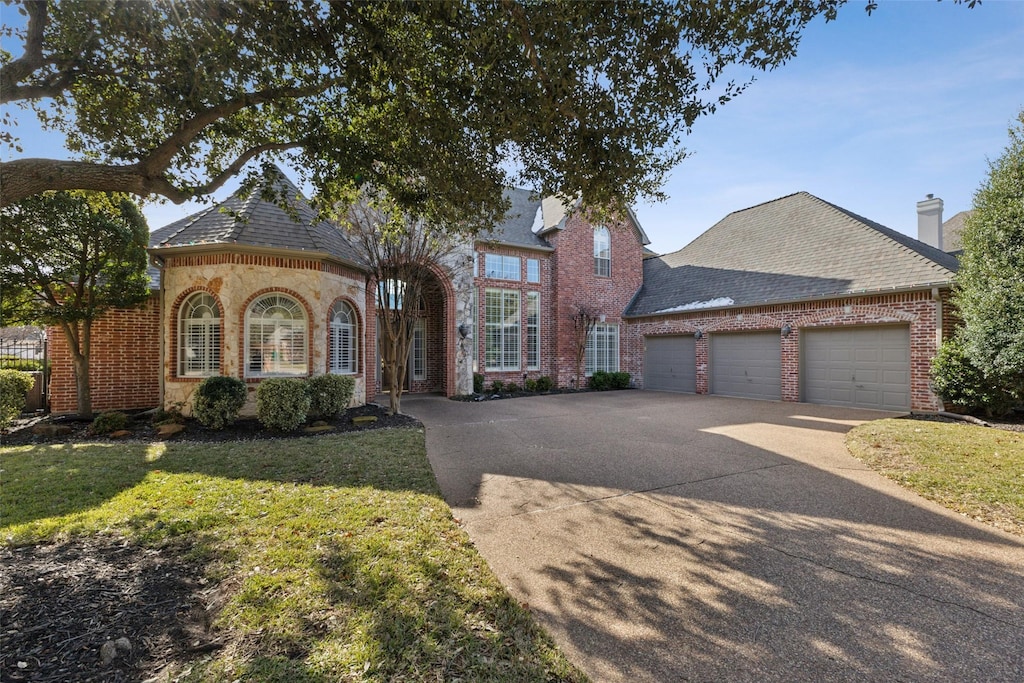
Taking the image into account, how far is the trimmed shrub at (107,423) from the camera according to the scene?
27.0ft

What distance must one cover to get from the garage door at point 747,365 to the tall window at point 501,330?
23.7 feet

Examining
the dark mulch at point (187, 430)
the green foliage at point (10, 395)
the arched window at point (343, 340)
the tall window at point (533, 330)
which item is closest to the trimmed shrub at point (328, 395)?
the dark mulch at point (187, 430)

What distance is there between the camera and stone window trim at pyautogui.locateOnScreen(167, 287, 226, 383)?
31.2 feet

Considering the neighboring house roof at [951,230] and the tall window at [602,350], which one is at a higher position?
the neighboring house roof at [951,230]

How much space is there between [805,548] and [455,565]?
9.63 feet

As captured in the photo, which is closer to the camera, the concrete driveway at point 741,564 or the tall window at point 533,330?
the concrete driveway at point 741,564

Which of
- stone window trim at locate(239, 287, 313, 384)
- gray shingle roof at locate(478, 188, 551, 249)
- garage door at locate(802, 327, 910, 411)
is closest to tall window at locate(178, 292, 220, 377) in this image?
stone window trim at locate(239, 287, 313, 384)

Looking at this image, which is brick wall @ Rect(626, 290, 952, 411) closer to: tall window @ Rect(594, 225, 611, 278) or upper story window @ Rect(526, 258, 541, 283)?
tall window @ Rect(594, 225, 611, 278)

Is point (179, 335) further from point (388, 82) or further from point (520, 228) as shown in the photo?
point (520, 228)

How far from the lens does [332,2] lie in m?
4.90

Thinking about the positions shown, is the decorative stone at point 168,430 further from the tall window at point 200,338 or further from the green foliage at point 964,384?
the green foliage at point 964,384

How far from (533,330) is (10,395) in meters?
13.9

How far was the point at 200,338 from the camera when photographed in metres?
9.76

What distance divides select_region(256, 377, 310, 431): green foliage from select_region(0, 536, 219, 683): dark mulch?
16.4 feet
